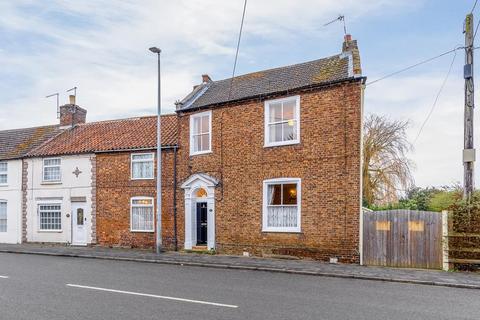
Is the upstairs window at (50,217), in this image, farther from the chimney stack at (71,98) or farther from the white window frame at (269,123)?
the white window frame at (269,123)

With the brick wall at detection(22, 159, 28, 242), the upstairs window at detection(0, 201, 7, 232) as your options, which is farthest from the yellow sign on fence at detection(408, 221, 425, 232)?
the upstairs window at detection(0, 201, 7, 232)

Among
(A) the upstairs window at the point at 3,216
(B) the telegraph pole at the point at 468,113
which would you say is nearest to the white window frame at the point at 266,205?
(B) the telegraph pole at the point at 468,113

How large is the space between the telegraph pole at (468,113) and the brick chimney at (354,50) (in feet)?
12.3

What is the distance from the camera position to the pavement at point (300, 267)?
12789mm

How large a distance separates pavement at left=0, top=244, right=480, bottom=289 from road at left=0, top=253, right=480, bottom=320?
2.05ft

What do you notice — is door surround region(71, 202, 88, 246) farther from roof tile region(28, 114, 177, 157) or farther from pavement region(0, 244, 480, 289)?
pavement region(0, 244, 480, 289)

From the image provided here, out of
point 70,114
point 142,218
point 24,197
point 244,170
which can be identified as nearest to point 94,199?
point 142,218

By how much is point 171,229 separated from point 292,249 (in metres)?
6.94

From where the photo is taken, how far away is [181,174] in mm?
21766

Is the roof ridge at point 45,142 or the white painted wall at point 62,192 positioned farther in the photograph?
the roof ridge at point 45,142

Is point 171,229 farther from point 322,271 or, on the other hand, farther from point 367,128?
point 367,128

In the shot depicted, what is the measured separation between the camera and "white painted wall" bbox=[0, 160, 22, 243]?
27.3 meters

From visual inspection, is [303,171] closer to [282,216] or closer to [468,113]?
[282,216]

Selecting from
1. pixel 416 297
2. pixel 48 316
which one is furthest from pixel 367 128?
pixel 48 316
